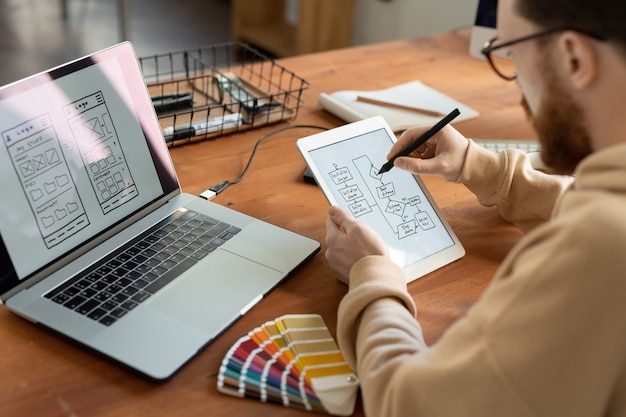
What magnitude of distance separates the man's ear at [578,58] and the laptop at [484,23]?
1.05 m

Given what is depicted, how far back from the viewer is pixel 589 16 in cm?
65

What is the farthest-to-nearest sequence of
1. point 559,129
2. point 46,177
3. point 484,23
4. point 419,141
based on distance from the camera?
point 484,23 < point 419,141 < point 46,177 < point 559,129

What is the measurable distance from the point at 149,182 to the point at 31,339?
309 mm

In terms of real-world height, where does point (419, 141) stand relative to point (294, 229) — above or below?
above

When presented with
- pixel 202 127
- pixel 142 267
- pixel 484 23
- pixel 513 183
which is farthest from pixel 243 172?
pixel 484 23

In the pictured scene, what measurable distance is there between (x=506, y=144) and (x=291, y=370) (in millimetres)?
812

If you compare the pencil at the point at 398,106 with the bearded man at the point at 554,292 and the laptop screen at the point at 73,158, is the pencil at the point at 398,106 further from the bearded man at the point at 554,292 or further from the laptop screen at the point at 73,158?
the bearded man at the point at 554,292

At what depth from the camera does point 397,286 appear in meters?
0.86

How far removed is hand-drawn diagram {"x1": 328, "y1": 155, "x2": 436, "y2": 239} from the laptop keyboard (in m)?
0.18

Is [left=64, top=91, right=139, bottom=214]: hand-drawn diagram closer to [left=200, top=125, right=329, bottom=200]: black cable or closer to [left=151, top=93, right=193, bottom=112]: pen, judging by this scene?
[left=200, top=125, right=329, bottom=200]: black cable

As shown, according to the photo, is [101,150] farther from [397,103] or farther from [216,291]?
[397,103]

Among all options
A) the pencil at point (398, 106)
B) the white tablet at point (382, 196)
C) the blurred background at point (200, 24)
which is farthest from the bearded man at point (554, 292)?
the blurred background at point (200, 24)

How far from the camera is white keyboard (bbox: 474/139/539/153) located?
1402 mm

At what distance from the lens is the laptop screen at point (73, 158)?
859mm
